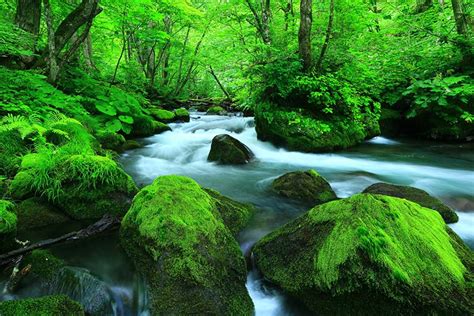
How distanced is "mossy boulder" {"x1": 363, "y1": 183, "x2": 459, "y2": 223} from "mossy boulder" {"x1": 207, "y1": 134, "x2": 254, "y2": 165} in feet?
11.3

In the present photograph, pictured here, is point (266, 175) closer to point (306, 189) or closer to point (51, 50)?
point (306, 189)

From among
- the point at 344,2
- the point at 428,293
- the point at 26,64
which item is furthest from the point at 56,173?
the point at 344,2

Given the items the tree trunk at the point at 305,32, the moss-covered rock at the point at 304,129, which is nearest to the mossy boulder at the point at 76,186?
the moss-covered rock at the point at 304,129

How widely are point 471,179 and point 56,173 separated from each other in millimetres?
7604

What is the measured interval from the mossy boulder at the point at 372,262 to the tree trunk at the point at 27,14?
868 centimetres

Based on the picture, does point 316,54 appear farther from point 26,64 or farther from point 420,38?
point 26,64

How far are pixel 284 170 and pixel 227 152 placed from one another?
4.78 ft

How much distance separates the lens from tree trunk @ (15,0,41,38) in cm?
772

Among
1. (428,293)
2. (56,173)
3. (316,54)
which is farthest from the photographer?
(316,54)

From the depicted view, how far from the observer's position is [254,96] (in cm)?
914

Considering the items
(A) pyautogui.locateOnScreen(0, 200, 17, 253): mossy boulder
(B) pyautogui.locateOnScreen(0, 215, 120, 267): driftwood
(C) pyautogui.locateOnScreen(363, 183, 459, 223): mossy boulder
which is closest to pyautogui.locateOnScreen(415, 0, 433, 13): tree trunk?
(C) pyautogui.locateOnScreen(363, 183, 459, 223): mossy boulder

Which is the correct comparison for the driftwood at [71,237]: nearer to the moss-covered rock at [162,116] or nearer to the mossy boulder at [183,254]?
the mossy boulder at [183,254]

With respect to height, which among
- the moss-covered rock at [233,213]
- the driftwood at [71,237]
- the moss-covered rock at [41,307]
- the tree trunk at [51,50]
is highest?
the tree trunk at [51,50]

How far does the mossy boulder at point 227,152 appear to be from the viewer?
739cm
